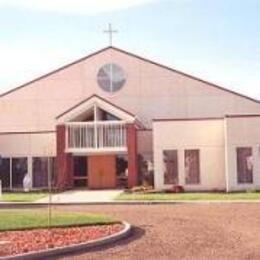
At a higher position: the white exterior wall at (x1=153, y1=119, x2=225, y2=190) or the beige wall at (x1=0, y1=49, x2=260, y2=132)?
the beige wall at (x1=0, y1=49, x2=260, y2=132)

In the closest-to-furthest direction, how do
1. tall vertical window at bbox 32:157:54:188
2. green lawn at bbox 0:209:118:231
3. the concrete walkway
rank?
1. green lawn at bbox 0:209:118:231
2. the concrete walkway
3. tall vertical window at bbox 32:157:54:188

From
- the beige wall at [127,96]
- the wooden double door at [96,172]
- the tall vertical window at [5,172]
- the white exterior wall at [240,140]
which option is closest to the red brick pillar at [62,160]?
the wooden double door at [96,172]

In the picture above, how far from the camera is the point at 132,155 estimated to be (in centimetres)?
3997

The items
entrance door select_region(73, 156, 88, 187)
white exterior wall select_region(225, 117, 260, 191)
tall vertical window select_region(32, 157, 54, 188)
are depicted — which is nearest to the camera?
white exterior wall select_region(225, 117, 260, 191)

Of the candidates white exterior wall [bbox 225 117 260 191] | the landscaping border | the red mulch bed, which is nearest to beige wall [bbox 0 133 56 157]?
white exterior wall [bbox 225 117 260 191]

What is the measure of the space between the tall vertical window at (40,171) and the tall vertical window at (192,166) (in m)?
8.01

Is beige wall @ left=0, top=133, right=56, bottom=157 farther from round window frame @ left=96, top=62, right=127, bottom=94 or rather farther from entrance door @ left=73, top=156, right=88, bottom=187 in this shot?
round window frame @ left=96, top=62, right=127, bottom=94

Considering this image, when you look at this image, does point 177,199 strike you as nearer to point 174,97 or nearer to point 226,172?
point 226,172

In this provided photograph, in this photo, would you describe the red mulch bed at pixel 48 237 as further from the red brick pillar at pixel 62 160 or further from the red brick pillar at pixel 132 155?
the red brick pillar at pixel 62 160

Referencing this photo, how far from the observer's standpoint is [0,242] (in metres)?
15.9

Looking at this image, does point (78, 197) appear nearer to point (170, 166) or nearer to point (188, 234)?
point (170, 166)

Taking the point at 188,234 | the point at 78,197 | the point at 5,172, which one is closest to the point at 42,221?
the point at 188,234

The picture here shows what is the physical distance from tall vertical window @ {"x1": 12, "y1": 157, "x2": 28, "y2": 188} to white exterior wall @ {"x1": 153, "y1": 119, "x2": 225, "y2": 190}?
8231 mm

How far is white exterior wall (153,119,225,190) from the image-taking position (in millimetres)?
38094
